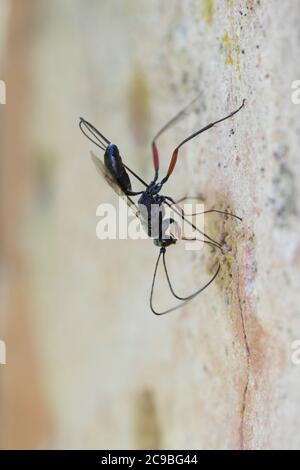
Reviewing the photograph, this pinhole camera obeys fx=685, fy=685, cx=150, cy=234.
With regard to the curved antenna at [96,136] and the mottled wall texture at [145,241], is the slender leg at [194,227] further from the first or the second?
the curved antenna at [96,136]

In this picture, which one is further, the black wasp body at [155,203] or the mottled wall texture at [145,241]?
the black wasp body at [155,203]

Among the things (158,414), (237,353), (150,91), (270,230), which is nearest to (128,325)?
(158,414)

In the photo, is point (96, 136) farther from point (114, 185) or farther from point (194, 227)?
point (194, 227)

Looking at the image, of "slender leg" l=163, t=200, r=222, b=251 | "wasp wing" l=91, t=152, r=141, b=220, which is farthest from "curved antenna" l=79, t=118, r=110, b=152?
"slender leg" l=163, t=200, r=222, b=251

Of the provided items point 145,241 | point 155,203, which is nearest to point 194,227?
point 155,203

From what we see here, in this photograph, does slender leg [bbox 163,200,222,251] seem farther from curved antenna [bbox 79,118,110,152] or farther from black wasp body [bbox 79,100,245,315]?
curved antenna [bbox 79,118,110,152]

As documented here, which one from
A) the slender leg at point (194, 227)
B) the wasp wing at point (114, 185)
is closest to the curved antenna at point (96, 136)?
the wasp wing at point (114, 185)

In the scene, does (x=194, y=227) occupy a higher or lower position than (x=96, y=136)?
lower

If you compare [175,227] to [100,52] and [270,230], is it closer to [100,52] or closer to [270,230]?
[270,230]
